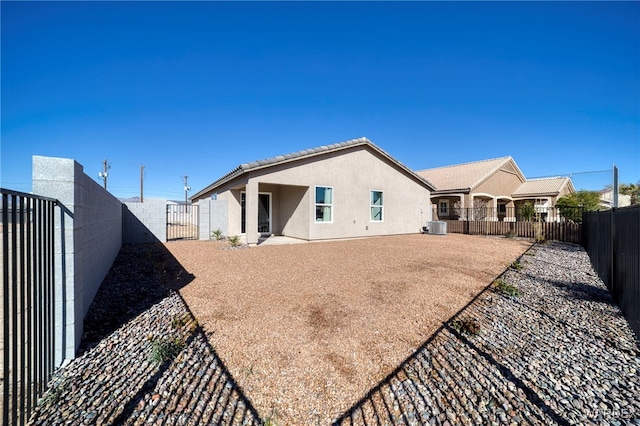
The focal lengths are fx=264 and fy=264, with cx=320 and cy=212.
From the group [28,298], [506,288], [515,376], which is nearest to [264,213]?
[506,288]

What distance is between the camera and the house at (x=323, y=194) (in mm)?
11258

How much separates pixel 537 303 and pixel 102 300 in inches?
292

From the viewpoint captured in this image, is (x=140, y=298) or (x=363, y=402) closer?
(x=363, y=402)

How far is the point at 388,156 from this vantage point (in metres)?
14.7

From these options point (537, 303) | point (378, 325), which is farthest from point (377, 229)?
point (378, 325)

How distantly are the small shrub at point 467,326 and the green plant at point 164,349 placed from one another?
352 cm

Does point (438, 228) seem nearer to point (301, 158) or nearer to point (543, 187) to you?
point (301, 158)

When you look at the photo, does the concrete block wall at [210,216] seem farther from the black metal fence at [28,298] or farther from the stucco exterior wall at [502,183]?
the stucco exterior wall at [502,183]

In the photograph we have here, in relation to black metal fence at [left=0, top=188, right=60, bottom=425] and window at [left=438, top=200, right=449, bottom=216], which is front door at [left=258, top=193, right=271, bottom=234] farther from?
window at [left=438, top=200, right=449, bottom=216]

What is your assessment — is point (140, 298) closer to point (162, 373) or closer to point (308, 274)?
point (162, 373)

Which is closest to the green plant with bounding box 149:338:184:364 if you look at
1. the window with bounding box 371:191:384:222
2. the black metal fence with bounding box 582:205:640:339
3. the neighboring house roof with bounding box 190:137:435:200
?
the black metal fence with bounding box 582:205:640:339

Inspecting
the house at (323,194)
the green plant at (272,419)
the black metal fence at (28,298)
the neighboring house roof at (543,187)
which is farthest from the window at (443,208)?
the black metal fence at (28,298)

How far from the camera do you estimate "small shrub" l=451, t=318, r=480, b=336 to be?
11.5 feet

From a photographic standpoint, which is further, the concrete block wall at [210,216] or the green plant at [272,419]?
the concrete block wall at [210,216]
